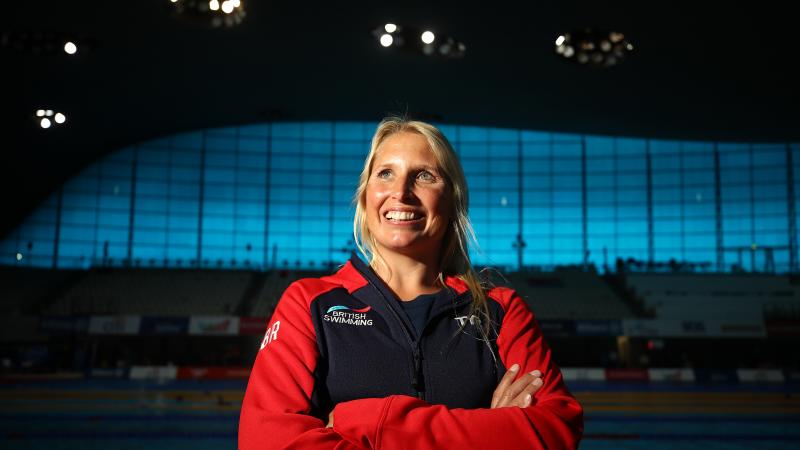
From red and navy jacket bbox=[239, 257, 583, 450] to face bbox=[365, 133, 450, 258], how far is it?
0.15 metres

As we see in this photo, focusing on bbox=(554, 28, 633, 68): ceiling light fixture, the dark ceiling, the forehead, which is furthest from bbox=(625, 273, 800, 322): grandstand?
the forehead

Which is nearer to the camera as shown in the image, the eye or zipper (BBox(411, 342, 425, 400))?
zipper (BBox(411, 342, 425, 400))

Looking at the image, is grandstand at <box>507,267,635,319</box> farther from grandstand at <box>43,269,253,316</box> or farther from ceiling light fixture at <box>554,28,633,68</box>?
grandstand at <box>43,269,253,316</box>

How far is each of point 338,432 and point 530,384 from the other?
0.57m

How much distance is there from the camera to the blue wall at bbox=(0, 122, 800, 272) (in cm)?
4050

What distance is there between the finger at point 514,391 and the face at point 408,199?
0.49 m

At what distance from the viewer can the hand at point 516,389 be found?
1.92 m

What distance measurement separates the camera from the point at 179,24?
23438 millimetres

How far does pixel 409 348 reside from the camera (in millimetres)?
1951

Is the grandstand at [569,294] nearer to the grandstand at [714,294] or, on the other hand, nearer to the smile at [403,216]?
the grandstand at [714,294]

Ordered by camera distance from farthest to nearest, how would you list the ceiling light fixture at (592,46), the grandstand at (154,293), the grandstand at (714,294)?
the grandstand at (154,293) < the grandstand at (714,294) < the ceiling light fixture at (592,46)

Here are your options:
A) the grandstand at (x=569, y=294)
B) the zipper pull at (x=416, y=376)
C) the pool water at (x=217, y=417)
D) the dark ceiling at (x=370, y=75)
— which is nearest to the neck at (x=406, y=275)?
the zipper pull at (x=416, y=376)

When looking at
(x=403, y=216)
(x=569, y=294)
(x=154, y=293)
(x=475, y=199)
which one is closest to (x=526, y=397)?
(x=403, y=216)

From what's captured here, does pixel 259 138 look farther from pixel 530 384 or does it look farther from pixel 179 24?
pixel 530 384
